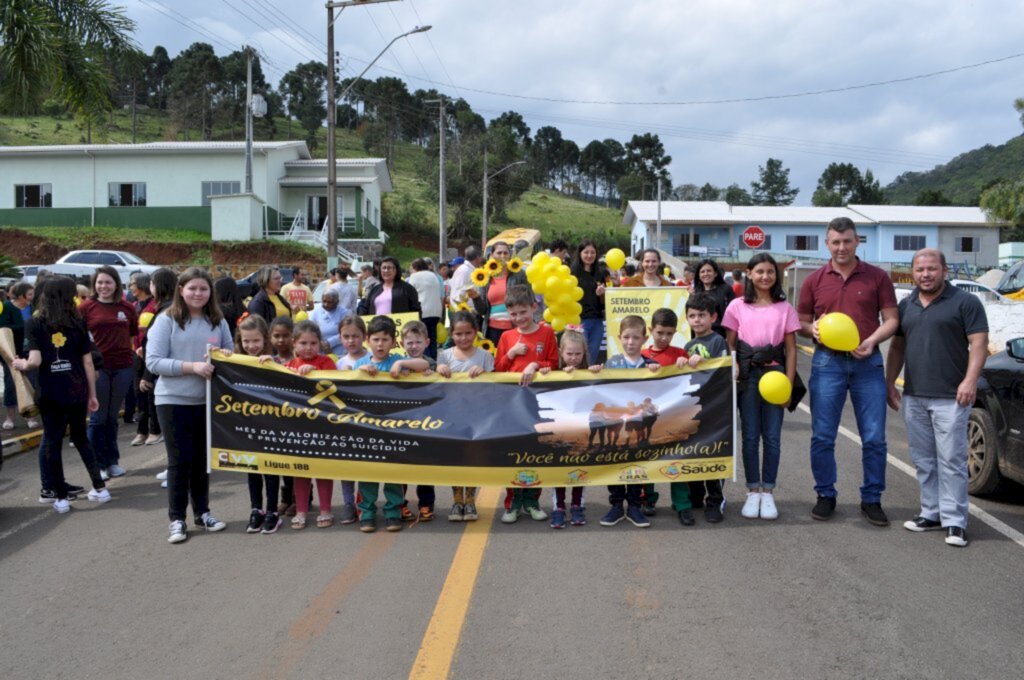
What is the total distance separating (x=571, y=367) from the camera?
247 inches

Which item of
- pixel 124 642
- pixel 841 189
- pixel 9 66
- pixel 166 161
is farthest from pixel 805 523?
pixel 841 189

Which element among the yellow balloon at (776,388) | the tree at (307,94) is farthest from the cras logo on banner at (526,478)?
the tree at (307,94)

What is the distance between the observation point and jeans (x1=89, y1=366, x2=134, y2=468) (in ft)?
26.0

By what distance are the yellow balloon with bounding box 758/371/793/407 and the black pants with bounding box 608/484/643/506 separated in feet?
3.78

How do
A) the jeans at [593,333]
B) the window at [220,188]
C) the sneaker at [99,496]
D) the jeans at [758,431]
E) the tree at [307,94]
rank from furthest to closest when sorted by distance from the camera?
A: the tree at [307,94]
the window at [220,188]
the jeans at [593,333]
the sneaker at [99,496]
the jeans at [758,431]

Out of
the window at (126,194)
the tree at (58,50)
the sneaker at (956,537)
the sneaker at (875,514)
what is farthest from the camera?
the window at (126,194)

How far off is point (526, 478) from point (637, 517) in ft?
2.76

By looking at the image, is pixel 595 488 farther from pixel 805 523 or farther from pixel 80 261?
pixel 80 261

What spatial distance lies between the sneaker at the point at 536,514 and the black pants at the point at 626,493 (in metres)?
0.51

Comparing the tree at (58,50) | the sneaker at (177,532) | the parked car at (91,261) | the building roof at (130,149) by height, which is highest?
the building roof at (130,149)

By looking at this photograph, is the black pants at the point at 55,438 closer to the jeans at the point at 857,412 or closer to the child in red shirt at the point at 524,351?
the child in red shirt at the point at 524,351

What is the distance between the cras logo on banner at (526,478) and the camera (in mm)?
6141

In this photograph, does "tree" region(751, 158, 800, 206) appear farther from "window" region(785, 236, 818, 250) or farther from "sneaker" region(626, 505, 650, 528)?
"sneaker" region(626, 505, 650, 528)

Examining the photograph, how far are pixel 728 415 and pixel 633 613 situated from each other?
2189 millimetres
